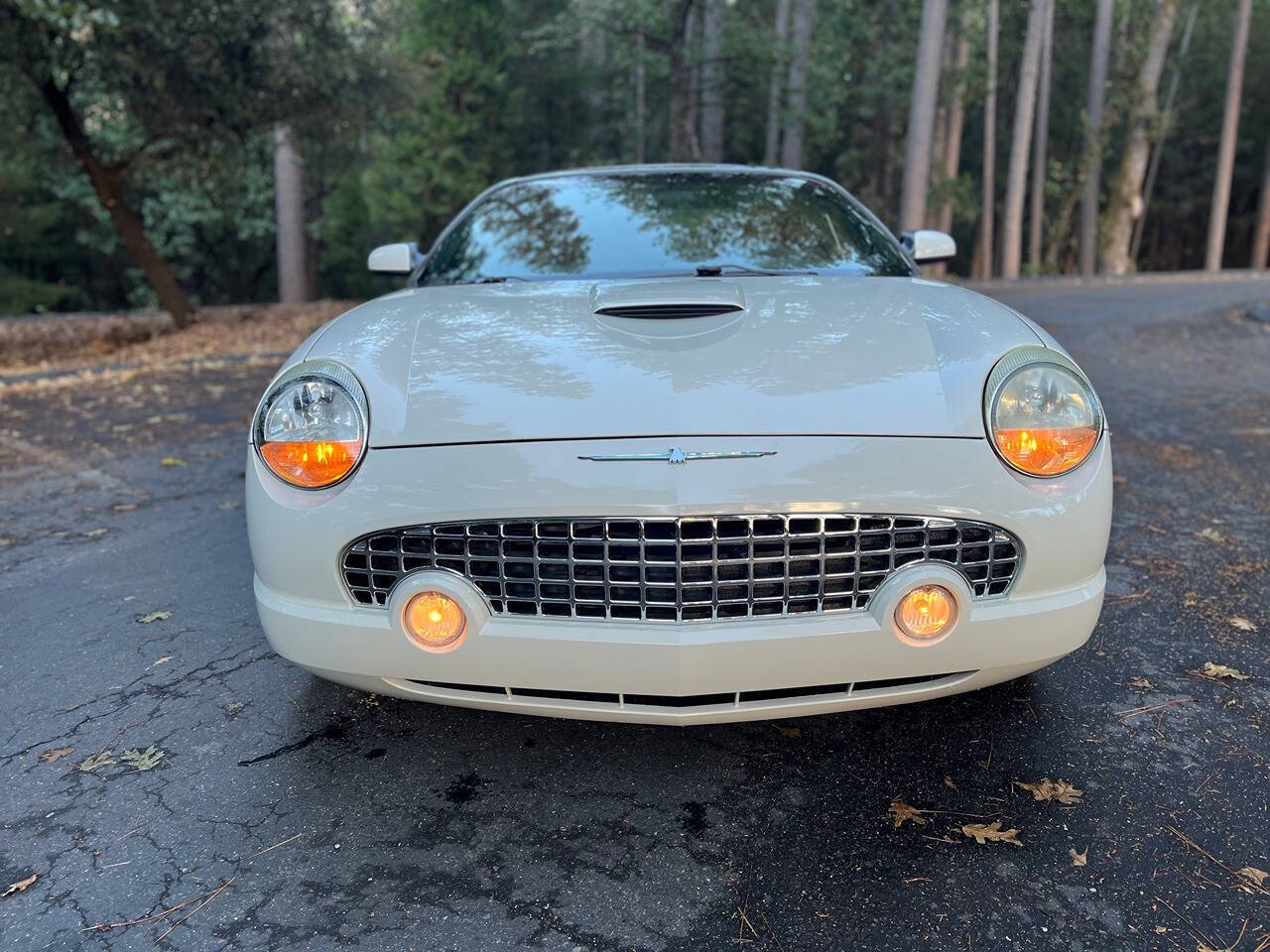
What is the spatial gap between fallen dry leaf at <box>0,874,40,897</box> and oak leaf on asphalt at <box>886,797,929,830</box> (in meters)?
1.78

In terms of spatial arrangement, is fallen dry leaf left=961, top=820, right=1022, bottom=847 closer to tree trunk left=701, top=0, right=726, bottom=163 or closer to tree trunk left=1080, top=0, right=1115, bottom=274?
tree trunk left=701, top=0, right=726, bottom=163

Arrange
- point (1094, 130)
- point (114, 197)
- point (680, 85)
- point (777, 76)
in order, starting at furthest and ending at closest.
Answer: point (1094, 130)
point (777, 76)
point (680, 85)
point (114, 197)

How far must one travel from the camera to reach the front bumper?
1.82 meters

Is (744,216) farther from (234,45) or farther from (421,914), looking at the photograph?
(234,45)

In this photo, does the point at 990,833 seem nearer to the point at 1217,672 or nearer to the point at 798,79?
the point at 1217,672

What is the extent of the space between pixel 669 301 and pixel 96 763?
1813 millimetres

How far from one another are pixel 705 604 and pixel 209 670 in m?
1.69

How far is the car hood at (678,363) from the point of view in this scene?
191 centimetres

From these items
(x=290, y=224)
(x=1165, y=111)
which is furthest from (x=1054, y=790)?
(x=1165, y=111)

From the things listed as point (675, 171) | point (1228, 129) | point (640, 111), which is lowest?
point (675, 171)

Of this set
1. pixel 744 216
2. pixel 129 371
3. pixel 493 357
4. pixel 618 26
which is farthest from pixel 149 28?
pixel 493 357

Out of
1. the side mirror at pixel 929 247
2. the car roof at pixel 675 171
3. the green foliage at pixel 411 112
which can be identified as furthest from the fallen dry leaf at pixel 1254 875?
the green foliage at pixel 411 112

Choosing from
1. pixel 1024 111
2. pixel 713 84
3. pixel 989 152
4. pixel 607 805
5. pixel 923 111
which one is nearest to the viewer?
pixel 607 805

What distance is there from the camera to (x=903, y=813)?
2027 mm
